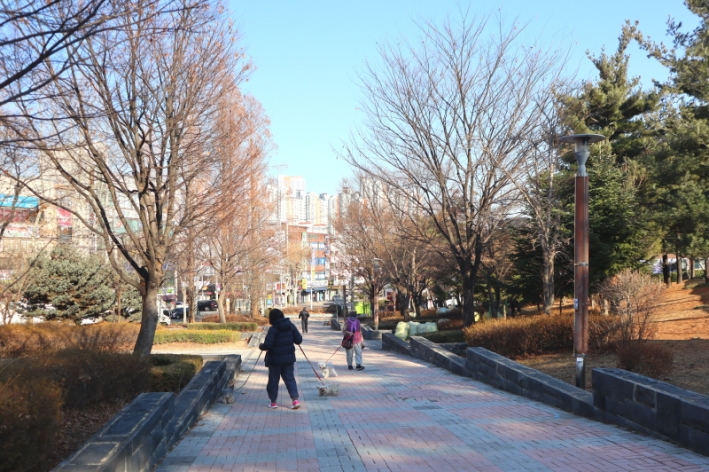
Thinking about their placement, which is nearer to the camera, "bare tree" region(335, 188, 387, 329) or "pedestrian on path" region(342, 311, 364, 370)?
"pedestrian on path" region(342, 311, 364, 370)

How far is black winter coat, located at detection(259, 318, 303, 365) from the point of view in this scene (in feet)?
31.9

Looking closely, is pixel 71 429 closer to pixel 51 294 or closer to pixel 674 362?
pixel 674 362

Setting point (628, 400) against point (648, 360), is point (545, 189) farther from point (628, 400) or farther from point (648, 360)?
point (628, 400)

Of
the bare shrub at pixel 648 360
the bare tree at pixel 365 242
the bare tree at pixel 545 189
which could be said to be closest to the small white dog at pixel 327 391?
the bare shrub at pixel 648 360

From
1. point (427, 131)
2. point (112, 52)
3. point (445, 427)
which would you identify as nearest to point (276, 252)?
point (427, 131)

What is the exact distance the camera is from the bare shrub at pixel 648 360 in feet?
31.6

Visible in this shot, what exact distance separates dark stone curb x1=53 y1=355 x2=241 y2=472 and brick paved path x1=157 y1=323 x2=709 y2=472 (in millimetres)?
187

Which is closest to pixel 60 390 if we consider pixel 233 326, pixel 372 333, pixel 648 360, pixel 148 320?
pixel 148 320

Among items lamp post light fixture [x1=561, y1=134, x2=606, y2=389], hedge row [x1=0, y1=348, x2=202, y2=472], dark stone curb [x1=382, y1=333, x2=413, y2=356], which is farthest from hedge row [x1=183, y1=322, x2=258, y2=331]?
lamp post light fixture [x1=561, y1=134, x2=606, y2=389]

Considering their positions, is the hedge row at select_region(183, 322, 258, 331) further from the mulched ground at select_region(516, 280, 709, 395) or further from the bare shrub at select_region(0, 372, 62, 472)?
the bare shrub at select_region(0, 372, 62, 472)

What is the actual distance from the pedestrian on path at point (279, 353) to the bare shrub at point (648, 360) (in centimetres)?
486

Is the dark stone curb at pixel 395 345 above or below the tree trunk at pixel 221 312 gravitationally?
below

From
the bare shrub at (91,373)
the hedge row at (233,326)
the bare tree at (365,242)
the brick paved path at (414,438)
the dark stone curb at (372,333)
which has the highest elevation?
the bare tree at (365,242)

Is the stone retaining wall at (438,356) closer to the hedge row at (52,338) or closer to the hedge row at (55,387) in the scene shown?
the hedge row at (55,387)
